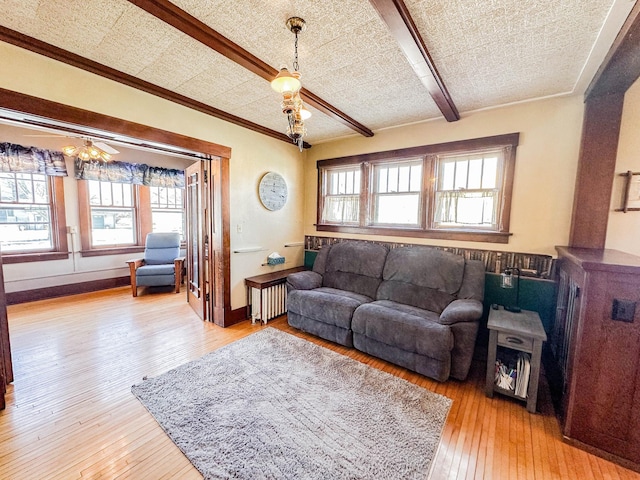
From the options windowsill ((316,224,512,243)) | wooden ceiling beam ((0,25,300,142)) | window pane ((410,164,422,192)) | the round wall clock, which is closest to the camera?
wooden ceiling beam ((0,25,300,142))

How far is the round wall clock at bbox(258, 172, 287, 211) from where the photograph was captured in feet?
12.2

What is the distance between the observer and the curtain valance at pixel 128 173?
14.7 feet

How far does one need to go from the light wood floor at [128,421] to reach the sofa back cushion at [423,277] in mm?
744

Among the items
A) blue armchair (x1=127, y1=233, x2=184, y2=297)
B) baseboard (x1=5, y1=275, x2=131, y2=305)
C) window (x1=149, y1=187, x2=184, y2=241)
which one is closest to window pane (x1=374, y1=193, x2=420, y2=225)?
blue armchair (x1=127, y1=233, x2=184, y2=297)

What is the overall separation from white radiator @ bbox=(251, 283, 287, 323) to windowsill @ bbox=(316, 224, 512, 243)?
1.26 metres

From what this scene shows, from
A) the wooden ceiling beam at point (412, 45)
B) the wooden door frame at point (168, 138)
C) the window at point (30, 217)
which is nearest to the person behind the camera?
the wooden ceiling beam at point (412, 45)

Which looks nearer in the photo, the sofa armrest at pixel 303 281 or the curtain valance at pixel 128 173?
the sofa armrest at pixel 303 281

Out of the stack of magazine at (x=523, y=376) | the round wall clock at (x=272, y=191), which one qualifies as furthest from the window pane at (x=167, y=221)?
the stack of magazine at (x=523, y=376)

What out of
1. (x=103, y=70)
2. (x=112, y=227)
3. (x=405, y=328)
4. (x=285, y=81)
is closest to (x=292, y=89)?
(x=285, y=81)

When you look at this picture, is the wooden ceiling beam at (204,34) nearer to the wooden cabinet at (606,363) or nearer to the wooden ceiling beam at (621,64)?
the wooden ceiling beam at (621,64)

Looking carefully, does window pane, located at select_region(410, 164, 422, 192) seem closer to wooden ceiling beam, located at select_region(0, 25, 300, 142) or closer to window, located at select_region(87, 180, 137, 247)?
wooden ceiling beam, located at select_region(0, 25, 300, 142)

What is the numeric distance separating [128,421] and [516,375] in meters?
2.90

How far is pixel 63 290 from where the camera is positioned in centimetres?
439

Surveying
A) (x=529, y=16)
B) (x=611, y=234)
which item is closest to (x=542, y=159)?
(x=611, y=234)
